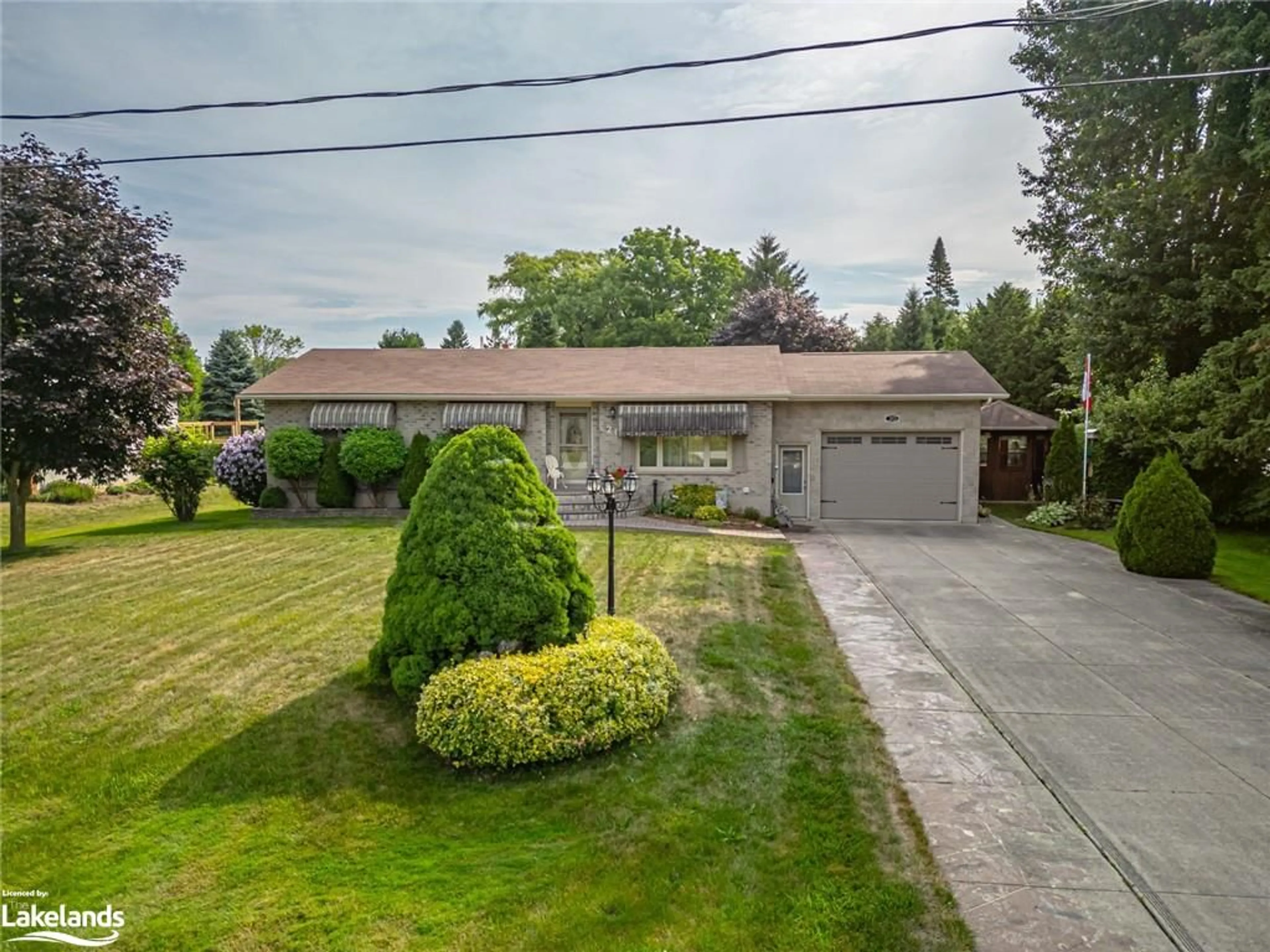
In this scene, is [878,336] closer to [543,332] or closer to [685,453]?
[543,332]

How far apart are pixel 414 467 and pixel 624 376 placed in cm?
608

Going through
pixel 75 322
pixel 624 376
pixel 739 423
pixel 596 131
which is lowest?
pixel 739 423

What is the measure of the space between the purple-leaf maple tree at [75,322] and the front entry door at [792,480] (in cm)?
1366

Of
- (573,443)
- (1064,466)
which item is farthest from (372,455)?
(1064,466)

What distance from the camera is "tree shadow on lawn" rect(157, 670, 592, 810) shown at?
455 cm

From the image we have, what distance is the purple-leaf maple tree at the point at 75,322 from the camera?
11.0 meters

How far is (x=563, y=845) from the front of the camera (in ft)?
13.0

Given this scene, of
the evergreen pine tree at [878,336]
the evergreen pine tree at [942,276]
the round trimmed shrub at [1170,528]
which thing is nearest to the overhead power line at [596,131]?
the round trimmed shrub at [1170,528]

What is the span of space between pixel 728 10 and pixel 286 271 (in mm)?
15061

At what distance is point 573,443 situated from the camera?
1873 centimetres

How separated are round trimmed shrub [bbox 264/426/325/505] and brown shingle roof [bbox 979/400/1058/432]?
2011 centimetres

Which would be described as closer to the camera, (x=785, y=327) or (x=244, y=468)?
(x=244, y=468)

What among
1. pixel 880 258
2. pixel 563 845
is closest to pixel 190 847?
pixel 563 845

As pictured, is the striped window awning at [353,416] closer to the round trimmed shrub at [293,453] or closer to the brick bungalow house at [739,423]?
the brick bungalow house at [739,423]
